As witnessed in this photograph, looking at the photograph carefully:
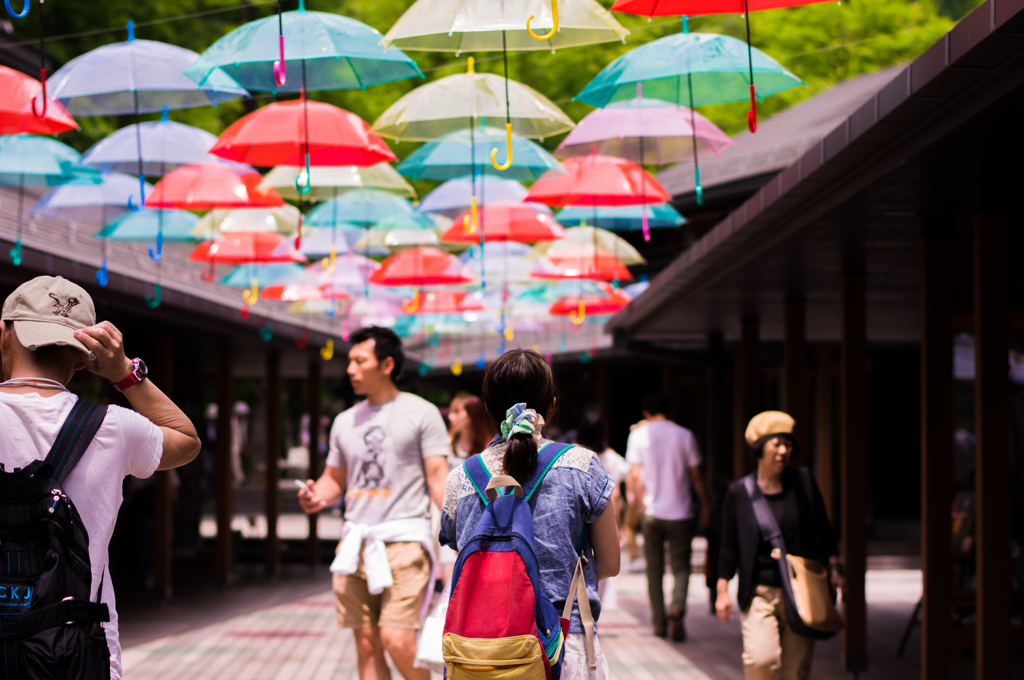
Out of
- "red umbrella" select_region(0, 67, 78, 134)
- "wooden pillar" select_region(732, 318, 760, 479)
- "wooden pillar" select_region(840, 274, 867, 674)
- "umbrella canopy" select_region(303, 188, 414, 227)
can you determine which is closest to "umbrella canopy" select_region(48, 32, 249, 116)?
"red umbrella" select_region(0, 67, 78, 134)

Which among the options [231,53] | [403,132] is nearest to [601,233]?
[403,132]

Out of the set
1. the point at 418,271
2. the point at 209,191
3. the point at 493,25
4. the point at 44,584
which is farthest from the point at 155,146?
the point at 44,584

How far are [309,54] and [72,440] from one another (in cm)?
341

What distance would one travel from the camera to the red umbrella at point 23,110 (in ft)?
19.0

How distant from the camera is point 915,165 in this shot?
4867 mm

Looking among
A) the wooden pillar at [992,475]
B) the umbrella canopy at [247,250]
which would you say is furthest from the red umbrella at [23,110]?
the wooden pillar at [992,475]

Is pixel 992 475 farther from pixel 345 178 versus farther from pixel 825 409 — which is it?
pixel 825 409

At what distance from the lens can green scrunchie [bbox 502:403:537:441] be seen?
3.12 metres

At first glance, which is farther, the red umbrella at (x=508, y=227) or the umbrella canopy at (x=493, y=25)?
the red umbrella at (x=508, y=227)

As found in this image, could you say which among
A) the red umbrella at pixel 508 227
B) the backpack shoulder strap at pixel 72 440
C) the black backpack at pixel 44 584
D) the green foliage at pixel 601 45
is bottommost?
the black backpack at pixel 44 584

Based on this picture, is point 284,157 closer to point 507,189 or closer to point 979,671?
point 507,189

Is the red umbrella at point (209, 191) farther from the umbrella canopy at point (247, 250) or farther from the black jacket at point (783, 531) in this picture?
the black jacket at point (783, 531)

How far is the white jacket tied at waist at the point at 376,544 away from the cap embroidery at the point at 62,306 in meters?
2.60

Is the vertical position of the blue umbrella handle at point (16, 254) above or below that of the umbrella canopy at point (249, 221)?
below
